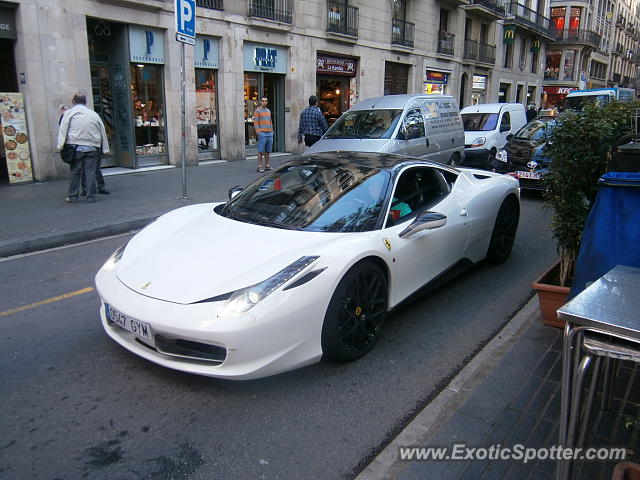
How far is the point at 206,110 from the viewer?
15320mm

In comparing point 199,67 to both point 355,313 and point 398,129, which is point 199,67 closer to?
point 398,129

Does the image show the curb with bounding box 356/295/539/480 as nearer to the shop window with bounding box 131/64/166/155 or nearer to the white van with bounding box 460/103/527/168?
the white van with bounding box 460/103/527/168

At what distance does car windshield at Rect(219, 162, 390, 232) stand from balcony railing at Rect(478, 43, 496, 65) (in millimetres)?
29069

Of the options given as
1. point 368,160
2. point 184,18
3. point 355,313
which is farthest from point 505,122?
point 355,313

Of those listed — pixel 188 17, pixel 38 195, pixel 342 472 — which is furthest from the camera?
pixel 38 195

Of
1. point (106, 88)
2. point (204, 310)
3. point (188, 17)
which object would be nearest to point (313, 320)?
point (204, 310)

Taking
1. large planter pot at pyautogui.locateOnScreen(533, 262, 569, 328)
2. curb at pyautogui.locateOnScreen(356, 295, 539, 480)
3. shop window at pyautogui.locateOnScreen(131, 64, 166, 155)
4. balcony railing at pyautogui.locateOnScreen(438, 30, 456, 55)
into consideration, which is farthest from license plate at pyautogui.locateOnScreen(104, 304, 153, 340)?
balcony railing at pyautogui.locateOnScreen(438, 30, 456, 55)

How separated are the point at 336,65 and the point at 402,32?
18.0ft

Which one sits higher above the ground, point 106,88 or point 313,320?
point 106,88

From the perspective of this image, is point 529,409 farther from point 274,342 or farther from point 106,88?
Answer: point 106,88

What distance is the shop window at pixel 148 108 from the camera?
13.4m

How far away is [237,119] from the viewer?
1573 centimetres

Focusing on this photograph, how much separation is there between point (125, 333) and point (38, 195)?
785cm

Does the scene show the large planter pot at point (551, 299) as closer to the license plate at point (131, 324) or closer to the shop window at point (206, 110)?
the license plate at point (131, 324)
